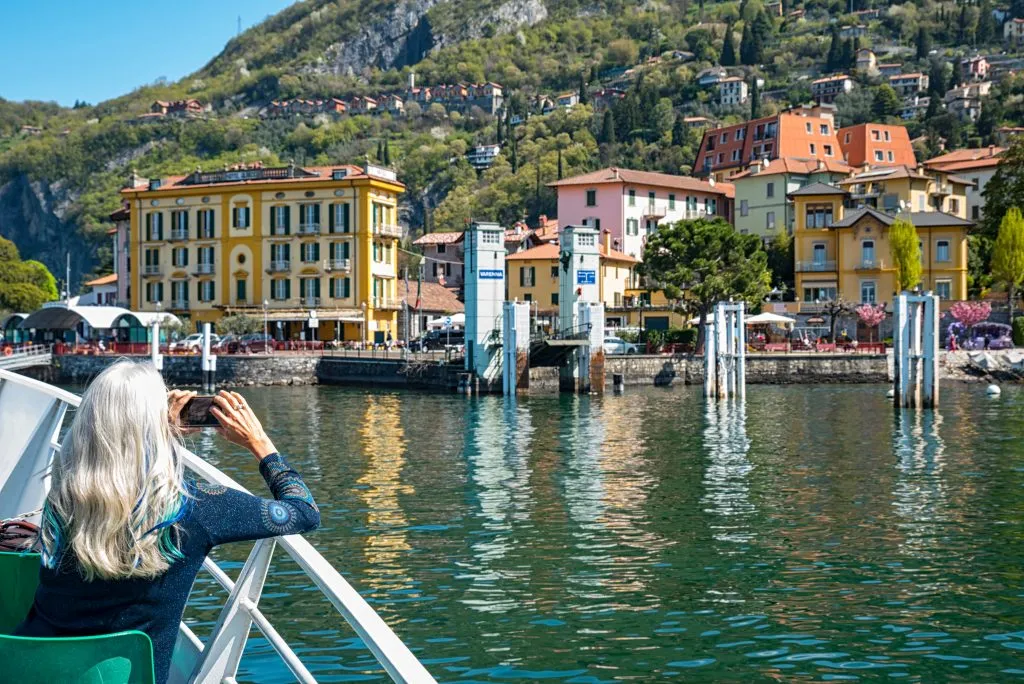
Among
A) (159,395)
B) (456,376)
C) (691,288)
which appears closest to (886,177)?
(691,288)

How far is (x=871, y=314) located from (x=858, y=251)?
21.7 feet

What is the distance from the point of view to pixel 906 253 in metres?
71.4

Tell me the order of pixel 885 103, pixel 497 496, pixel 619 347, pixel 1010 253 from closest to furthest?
1. pixel 497 496
2. pixel 619 347
3. pixel 1010 253
4. pixel 885 103

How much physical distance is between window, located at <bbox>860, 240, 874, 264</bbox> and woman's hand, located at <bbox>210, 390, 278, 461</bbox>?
75396mm

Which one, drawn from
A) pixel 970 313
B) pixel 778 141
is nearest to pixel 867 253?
pixel 970 313

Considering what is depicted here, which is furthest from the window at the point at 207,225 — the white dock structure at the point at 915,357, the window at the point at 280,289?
the white dock structure at the point at 915,357

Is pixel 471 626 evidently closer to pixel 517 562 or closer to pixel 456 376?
pixel 517 562

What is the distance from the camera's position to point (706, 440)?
3278cm

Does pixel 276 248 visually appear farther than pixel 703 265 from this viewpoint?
Yes

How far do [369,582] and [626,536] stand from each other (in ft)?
15.1

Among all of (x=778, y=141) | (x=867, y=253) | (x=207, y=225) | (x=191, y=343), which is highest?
(x=778, y=141)

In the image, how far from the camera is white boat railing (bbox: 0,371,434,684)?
3.71m

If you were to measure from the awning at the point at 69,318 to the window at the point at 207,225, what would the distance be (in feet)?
33.3

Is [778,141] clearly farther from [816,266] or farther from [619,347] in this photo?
[619,347]
